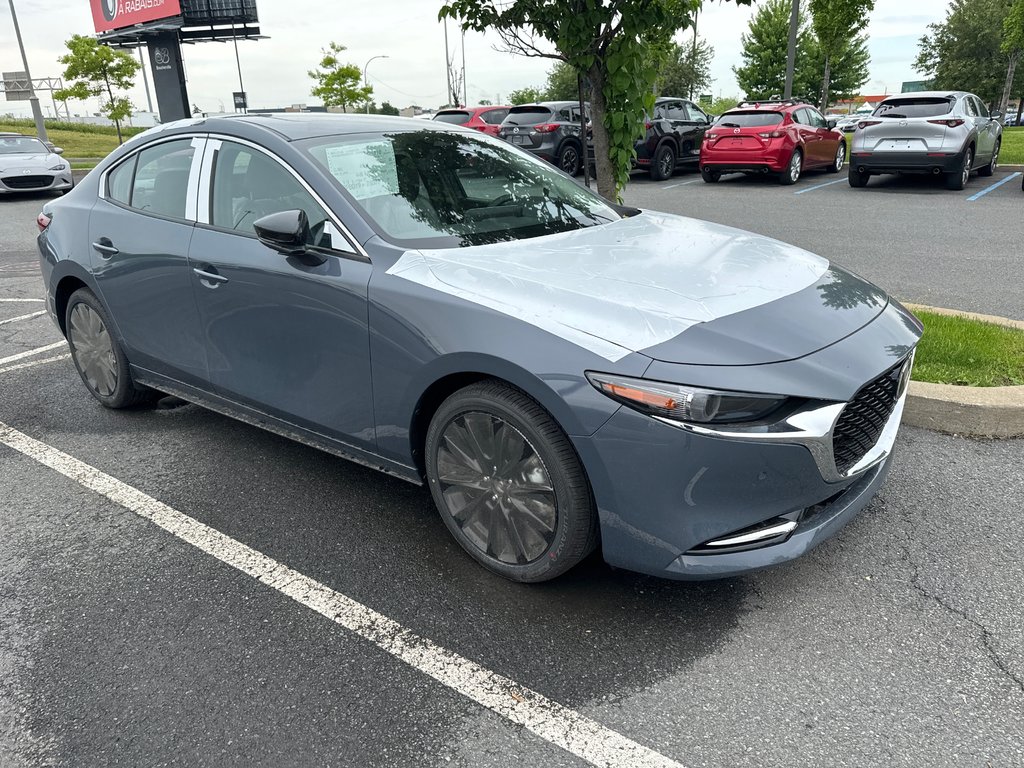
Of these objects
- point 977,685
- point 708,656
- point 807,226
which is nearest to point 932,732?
point 977,685

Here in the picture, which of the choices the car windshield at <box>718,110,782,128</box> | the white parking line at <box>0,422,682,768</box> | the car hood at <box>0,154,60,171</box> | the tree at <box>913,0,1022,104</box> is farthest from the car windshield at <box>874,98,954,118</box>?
the tree at <box>913,0,1022,104</box>

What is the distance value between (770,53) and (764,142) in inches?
1003

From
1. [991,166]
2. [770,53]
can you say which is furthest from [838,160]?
[770,53]

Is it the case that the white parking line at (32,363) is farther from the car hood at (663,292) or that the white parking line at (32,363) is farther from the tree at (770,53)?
the tree at (770,53)

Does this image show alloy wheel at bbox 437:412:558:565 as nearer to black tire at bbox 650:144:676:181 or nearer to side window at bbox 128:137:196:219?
side window at bbox 128:137:196:219

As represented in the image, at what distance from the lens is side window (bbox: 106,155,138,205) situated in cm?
426

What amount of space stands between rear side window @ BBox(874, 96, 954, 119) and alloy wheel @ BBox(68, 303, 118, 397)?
13.3m

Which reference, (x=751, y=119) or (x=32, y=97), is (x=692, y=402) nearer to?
(x=751, y=119)

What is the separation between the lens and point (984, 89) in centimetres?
5644

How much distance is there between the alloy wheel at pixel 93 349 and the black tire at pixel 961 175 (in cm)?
1332

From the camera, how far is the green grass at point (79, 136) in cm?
2884

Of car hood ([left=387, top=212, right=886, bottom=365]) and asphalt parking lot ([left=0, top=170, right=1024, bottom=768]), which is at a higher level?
car hood ([left=387, top=212, right=886, bottom=365])

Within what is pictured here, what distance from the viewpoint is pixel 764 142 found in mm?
15438

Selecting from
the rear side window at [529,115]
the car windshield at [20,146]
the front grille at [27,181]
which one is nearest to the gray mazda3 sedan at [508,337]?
the rear side window at [529,115]
